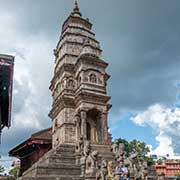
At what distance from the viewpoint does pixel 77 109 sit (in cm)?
2655

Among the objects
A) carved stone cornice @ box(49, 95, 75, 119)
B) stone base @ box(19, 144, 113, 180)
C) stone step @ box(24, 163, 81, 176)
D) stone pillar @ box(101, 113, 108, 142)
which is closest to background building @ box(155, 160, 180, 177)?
stone pillar @ box(101, 113, 108, 142)

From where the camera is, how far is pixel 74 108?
27.2m

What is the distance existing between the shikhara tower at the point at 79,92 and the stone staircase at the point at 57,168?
2511 mm

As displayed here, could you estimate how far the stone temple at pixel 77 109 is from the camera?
70.4 ft

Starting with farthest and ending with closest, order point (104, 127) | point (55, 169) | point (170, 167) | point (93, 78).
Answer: point (170, 167), point (93, 78), point (104, 127), point (55, 169)

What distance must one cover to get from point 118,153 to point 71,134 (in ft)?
17.2

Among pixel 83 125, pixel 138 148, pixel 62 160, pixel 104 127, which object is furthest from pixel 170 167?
pixel 62 160

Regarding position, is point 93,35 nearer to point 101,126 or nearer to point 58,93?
point 58,93

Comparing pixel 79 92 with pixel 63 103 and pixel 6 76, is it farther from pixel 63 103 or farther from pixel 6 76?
pixel 6 76

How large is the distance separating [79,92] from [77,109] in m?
1.66

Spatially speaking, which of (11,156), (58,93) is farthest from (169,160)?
(58,93)

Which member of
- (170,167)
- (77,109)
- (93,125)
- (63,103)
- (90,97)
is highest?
(90,97)

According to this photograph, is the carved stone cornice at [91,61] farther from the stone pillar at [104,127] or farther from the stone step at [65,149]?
the stone step at [65,149]

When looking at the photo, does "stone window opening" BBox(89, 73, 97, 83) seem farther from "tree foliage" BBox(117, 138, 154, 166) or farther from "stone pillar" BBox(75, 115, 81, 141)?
"tree foliage" BBox(117, 138, 154, 166)
